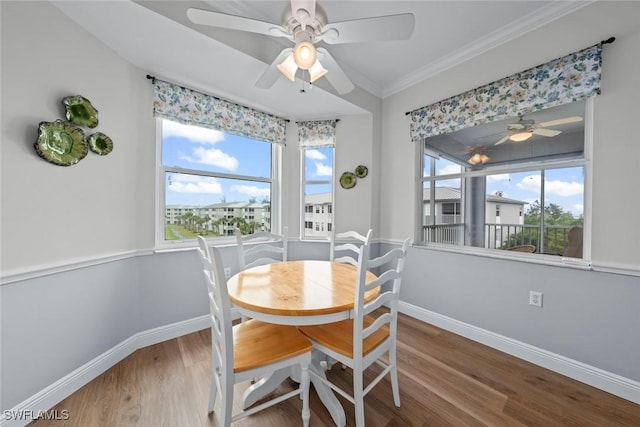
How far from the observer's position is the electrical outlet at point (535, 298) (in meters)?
1.87

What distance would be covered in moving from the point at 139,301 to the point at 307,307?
69.4 inches

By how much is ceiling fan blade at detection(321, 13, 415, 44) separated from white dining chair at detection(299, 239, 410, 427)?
3.76 feet

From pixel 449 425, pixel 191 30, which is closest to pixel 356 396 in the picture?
pixel 449 425

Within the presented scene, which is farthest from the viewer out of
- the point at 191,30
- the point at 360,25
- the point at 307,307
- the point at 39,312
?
the point at 191,30

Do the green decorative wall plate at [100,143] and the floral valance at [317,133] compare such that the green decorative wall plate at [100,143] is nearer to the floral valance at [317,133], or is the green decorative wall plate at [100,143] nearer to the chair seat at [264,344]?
the chair seat at [264,344]

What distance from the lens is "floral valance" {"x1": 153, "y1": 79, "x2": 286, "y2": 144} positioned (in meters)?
2.12

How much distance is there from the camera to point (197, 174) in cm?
246

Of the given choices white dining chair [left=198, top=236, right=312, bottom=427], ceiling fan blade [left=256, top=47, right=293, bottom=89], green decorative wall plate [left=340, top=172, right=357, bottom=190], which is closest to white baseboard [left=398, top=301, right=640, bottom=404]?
green decorative wall plate [left=340, top=172, right=357, bottom=190]

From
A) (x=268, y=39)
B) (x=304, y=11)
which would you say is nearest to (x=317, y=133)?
(x=268, y=39)

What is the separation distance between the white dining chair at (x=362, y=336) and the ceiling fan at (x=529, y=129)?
1692 mm

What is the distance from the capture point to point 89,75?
1.65 metres

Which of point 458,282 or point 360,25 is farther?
point 458,282

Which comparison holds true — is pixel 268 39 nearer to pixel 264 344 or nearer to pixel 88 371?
pixel 264 344

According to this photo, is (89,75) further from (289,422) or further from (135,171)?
(289,422)
